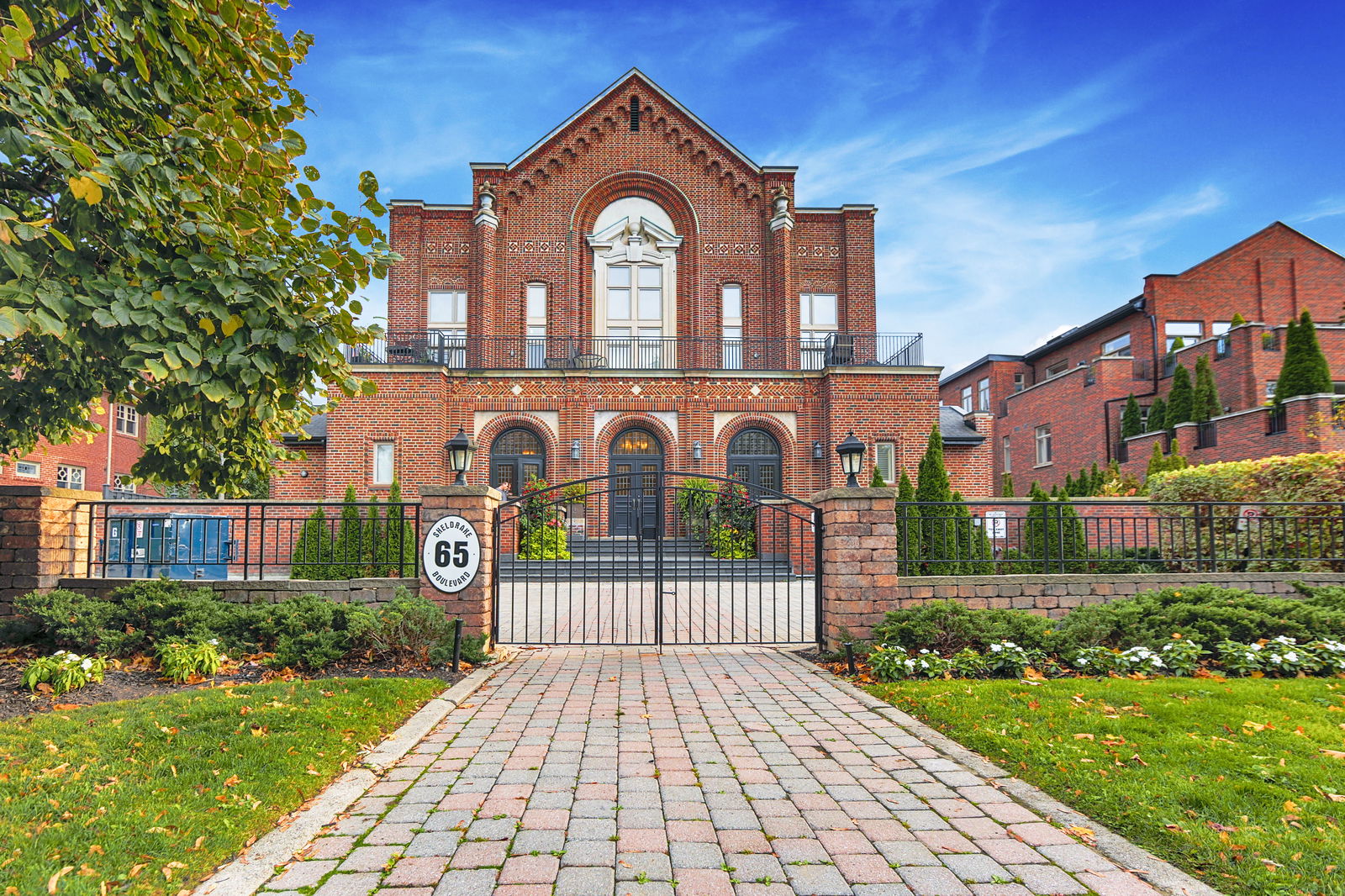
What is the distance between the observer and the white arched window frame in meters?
25.1

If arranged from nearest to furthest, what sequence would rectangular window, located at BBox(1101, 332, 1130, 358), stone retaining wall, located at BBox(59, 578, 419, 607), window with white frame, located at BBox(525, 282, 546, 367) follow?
stone retaining wall, located at BBox(59, 578, 419, 607), window with white frame, located at BBox(525, 282, 546, 367), rectangular window, located at BBox(1101, 332, 1130, 358)

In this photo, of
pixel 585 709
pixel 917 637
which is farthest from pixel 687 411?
pixel 585 709

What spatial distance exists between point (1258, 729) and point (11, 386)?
959 centimetres

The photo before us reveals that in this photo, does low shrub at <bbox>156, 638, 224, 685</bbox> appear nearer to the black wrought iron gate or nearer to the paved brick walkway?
the paved brick walkway

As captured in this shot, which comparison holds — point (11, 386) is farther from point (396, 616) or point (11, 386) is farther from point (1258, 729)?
point (1258, 729)

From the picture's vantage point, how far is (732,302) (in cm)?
2514

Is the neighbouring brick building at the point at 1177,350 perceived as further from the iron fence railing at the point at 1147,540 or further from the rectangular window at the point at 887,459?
the iron fence railing at the point at 1147,540

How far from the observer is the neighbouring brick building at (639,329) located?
22172mm

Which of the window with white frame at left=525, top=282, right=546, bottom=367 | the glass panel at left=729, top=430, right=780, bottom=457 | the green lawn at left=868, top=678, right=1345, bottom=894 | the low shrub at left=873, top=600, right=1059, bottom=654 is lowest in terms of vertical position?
the green lawn at left=868, top=678, right=1345, bottom=894

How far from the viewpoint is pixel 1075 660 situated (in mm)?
7000

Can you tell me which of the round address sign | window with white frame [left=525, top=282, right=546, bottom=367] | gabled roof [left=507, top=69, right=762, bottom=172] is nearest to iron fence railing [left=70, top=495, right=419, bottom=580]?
the round address sign

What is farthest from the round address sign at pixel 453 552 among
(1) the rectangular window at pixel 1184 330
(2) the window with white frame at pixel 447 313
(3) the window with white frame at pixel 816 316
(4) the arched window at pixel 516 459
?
(1) the rectangular window at pixel 1184 330

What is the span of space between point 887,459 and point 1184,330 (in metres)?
17.1

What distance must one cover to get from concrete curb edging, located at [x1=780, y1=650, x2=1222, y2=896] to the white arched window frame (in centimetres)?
2012
